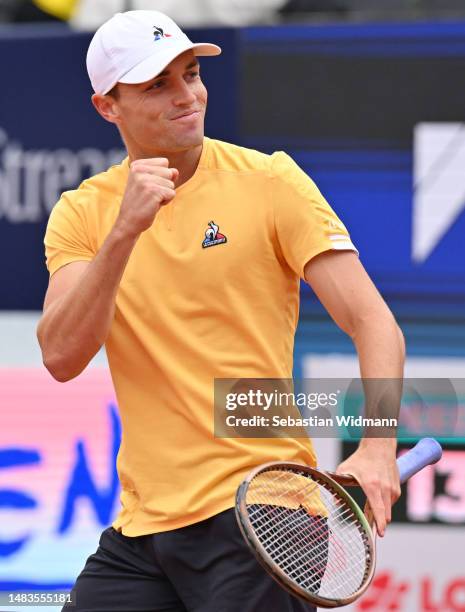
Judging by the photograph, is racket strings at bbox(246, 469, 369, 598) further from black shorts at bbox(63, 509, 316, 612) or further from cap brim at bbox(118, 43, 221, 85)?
cap brim at bbox(118, 43, 221, 85)

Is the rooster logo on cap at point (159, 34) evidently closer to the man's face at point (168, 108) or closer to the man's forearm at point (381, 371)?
the man's face at point (168, 108)

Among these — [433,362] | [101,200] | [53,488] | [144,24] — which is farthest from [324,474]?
[53,488]

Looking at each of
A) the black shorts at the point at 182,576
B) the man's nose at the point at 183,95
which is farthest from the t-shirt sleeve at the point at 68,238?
the black shorts at the point at 182,576

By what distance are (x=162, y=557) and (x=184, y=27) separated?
2.48m

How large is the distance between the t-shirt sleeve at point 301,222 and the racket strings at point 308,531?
0.51 m

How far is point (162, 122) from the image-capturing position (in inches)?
126

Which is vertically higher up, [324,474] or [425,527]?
[324,474]

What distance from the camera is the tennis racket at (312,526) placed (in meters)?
2.75

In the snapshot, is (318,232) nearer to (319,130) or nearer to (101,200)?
(101,200)

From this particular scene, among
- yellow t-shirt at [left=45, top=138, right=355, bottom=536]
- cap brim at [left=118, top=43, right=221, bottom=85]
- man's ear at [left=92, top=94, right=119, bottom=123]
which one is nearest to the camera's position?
yellow t-shirt at [left=45, top=138, right=355, bottom=536]

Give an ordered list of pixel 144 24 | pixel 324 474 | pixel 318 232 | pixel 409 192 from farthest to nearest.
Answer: pixel 409 192 < pixel 144 24 < pixel 318 232 < pixel 324 474

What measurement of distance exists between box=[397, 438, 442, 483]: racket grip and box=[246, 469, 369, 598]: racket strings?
0.17 m

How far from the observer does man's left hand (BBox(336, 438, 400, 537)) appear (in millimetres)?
2738

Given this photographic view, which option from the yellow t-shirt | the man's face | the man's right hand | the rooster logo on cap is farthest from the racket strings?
the rooster logo on cap
